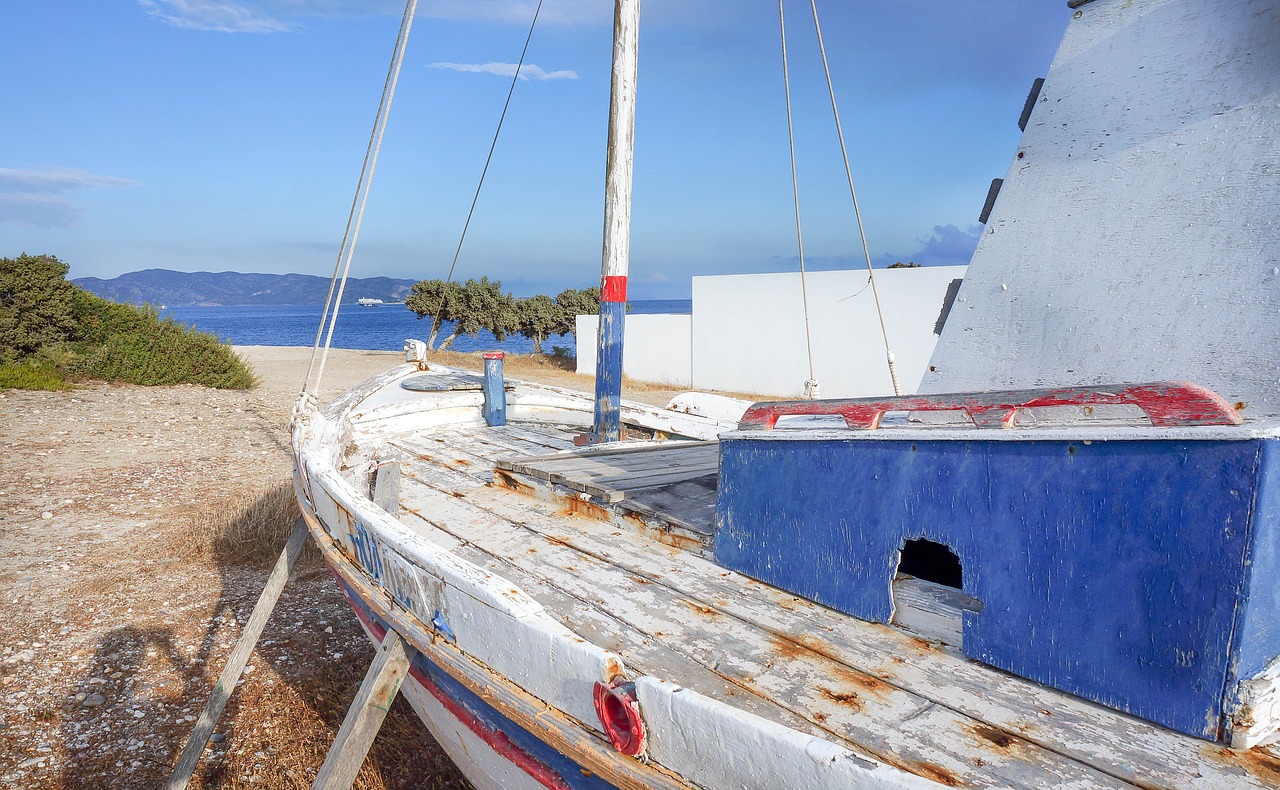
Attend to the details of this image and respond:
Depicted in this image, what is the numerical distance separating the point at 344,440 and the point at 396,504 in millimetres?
1827

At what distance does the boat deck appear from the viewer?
1.71 meters

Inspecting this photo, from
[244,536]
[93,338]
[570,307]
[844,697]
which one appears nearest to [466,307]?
[570,307]

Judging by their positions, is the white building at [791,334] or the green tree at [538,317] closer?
the white building at [791,334]

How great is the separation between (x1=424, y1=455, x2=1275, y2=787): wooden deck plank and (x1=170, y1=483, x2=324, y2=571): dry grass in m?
5.14

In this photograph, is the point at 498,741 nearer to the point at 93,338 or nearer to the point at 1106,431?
the point at 1106,431

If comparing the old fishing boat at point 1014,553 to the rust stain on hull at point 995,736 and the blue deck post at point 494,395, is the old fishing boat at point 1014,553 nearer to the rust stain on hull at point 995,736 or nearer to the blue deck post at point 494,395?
the rust stain on hull at point 995,736

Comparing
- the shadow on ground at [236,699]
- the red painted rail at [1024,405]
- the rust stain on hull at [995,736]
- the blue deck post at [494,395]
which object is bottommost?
the shadow on ground at [236,699]

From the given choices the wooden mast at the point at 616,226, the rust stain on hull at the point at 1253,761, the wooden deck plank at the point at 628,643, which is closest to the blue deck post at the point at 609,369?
the wooden mast at the point at 616,226

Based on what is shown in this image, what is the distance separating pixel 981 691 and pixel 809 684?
0.46 meters

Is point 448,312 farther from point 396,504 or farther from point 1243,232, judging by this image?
point 1243,232

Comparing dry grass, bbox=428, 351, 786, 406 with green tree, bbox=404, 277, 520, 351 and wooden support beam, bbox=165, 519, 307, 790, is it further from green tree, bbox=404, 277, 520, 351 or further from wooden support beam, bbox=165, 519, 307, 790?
wooden support beam, bbox=165, 519, 307, 790

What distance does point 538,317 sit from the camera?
31.1 m

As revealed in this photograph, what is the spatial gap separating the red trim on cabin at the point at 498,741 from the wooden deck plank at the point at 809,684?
0.52 metres

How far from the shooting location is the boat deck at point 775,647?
171cm
